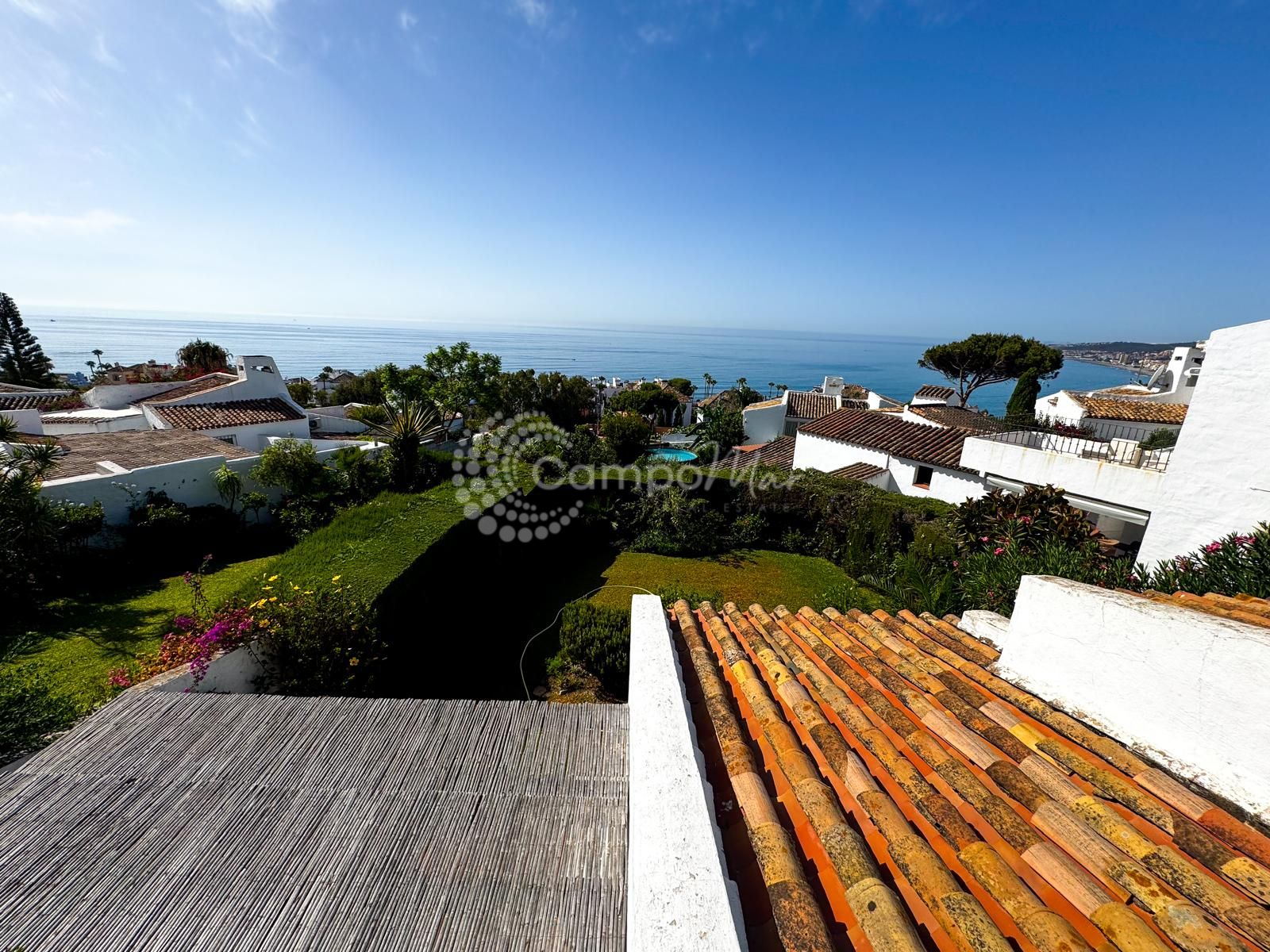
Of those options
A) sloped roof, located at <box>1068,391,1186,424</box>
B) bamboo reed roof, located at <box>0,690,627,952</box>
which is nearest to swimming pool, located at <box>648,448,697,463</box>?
sloped roof, located at <box>1068,391,1186,424</box>

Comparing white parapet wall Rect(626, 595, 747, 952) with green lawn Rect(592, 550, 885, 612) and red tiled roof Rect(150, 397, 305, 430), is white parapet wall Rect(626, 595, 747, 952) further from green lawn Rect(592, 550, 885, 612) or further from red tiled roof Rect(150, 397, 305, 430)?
red tiled roof Rect(150, 397, 305, 430)

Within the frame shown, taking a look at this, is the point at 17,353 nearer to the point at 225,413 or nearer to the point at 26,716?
the point at 225,413

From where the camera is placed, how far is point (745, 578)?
14328 millimetres

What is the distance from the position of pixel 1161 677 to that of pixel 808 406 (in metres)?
36.1

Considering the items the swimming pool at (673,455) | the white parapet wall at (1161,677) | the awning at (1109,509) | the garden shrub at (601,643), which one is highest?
the white parapet wall at (1161,677)

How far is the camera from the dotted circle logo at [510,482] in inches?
483

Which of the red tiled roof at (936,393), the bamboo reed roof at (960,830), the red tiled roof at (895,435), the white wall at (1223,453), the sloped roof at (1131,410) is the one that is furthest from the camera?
the red tiled roof at (936,393)

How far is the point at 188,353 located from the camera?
45281mm

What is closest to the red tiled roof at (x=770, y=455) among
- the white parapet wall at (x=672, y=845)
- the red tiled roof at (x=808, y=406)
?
the red tiled roof at (x=808, y=406)

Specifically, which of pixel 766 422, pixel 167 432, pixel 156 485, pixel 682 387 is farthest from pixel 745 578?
pixel 682 387

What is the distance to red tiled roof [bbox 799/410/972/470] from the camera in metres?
17.4

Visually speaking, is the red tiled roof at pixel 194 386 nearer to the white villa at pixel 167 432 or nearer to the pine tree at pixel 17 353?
the white villa at pixel 167 432

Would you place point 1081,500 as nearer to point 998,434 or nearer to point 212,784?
point 998,434

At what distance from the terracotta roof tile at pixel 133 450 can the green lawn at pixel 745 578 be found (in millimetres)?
11411
